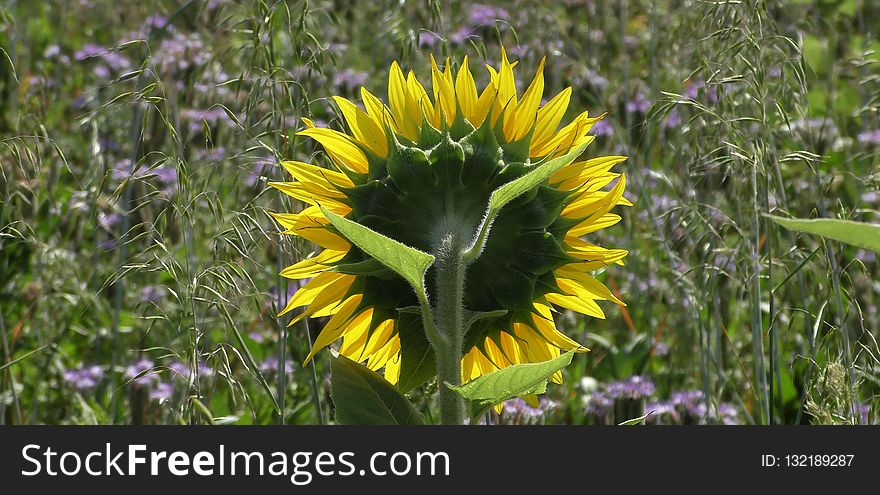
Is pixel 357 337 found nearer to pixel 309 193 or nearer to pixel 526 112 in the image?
pixel 309 193

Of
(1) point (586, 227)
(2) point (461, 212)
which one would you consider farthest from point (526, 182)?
(1) point (586, 227)

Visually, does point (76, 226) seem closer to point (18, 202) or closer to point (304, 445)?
point (18, 202)

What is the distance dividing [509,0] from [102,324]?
189cm

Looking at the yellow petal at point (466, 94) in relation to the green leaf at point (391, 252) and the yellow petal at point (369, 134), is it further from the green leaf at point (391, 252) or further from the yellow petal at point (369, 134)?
the green leaf at point (391, 252)

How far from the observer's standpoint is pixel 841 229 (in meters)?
0.86

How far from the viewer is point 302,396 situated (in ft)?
7.81

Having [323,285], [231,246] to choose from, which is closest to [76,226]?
[231,246]

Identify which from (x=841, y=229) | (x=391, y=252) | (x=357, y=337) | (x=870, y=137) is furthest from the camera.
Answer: (x=870, y=137)

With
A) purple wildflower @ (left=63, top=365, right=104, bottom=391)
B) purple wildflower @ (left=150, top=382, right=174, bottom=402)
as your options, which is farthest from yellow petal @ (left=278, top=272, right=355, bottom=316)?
purple wildflower @ (left=63, top=365, right=104, bottom=391)

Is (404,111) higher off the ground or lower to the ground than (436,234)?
higher

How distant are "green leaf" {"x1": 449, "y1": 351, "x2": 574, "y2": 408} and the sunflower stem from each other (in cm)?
4

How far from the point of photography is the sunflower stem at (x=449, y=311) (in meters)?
1.17

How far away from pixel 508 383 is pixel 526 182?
206 millimetres

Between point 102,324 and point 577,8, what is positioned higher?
point 577,8
